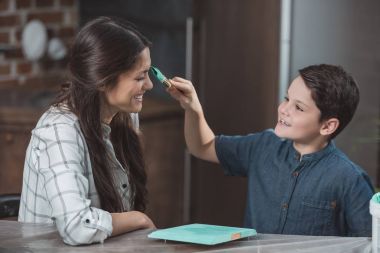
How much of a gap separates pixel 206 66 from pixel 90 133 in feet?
5.25

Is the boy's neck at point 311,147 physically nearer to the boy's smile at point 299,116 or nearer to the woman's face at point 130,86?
the boy's smile at point 299,116

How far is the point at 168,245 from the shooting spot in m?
1.84

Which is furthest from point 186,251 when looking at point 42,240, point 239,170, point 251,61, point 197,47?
point 197,47

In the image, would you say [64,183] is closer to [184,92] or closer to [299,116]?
[184,92]

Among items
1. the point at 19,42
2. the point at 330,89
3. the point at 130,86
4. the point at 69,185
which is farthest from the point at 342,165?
the point at 19,42

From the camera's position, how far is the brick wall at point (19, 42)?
391cm

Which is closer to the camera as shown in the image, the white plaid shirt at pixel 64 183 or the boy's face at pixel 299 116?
the white plaid shirt at pixel 64 183

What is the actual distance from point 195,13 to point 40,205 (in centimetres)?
168

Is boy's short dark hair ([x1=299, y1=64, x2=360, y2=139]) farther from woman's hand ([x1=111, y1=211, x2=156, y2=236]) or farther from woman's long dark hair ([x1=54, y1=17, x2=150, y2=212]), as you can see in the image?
woman's hand ([x1=111, y1=211, x2=156, y2=236])

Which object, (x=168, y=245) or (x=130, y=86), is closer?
(x=168, y=245)

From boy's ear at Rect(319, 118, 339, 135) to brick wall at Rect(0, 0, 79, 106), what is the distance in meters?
1.90

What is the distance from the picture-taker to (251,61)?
135 inches

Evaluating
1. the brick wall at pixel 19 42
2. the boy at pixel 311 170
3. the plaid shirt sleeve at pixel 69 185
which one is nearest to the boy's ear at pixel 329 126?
the boy at pixel 311 170

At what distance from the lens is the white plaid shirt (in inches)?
73.5
